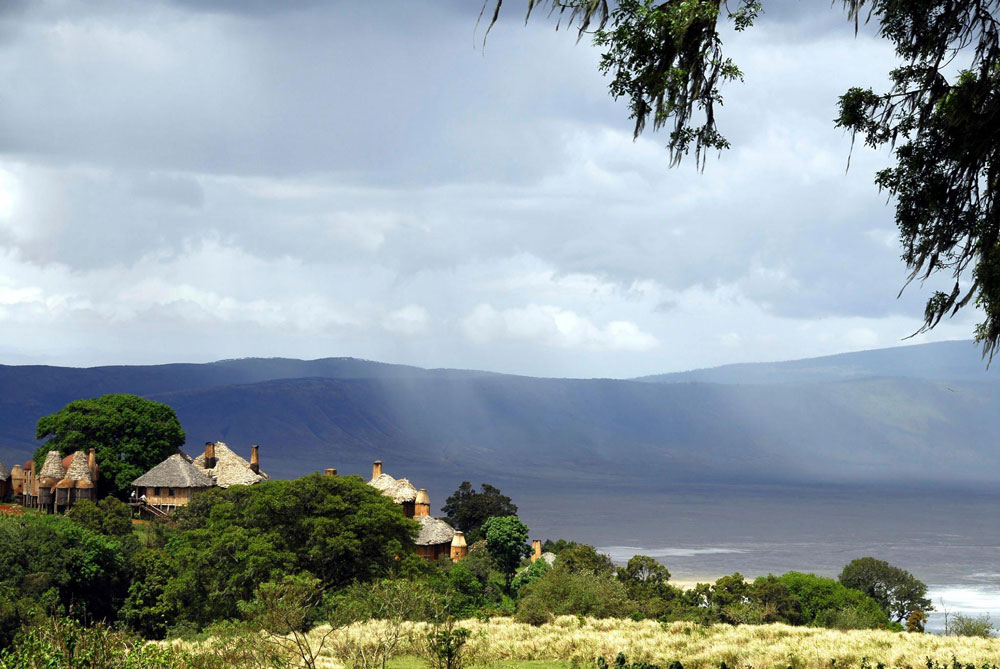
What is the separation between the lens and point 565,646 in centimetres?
3161

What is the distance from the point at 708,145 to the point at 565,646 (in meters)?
18.7

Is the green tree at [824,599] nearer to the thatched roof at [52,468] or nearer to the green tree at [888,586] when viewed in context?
the green tree at [888,586]

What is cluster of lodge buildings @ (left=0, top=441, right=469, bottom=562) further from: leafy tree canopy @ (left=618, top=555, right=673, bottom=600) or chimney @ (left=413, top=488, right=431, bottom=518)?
leafy tree canopy @ (left=618, top=555, right=673, bottom=600)

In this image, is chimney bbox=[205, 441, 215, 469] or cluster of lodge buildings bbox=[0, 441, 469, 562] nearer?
cluster of lodge buildings bbox=[0, 441, 469, 562]

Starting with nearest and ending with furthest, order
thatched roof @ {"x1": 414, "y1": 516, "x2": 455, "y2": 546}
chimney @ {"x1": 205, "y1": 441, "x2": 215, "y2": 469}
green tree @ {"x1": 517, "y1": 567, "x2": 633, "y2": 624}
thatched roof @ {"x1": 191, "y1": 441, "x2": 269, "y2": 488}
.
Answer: green tree @ {"x1": 517, "y1": 567, "x2": 633, "y2": 624}, thatched roof @ {"x1": 414, "y1": 516, "x2": 455, "y2": 546}, thatched roof @ {"x1": 191, "y1": 441, "x2": 269, "y2": 488}, chimney @ {"x1": 205, "y1": 441, "x2": 215, "y2": 469}

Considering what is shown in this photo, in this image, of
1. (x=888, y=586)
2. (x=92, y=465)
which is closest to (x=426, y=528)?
→ (x=92, y=465)

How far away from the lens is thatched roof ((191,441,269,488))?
288 feet

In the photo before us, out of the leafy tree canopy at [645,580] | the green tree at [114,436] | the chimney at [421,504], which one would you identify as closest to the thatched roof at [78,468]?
the green tree at [114,436]

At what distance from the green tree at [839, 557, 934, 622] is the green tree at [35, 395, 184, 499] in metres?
60.6

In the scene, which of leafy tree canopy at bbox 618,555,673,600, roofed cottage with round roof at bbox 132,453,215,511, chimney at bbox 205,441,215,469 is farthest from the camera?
chimney at bbox 205,441,215,469

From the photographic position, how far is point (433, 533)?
273ft

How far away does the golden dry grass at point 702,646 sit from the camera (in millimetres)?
27219

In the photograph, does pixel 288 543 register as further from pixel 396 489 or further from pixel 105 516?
pixel 396 489

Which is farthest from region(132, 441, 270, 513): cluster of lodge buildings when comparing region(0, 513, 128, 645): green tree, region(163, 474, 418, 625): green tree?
region(163, 474, 418, 625): green tree
